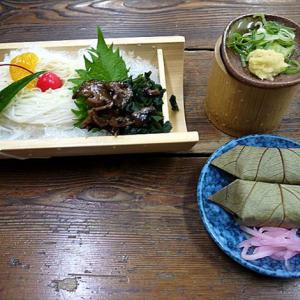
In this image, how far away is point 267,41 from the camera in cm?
108

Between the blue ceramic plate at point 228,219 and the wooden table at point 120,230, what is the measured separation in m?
0.10

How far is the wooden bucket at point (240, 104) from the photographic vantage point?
1071 millimetres

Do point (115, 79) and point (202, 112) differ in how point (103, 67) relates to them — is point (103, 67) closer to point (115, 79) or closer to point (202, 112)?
point (115, 79)

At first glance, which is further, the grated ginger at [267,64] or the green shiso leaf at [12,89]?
the green shiso leaf at [12,89]

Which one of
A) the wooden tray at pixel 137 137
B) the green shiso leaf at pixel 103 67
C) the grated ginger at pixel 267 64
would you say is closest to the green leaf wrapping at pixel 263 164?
the wooden tray at pixel 137 137

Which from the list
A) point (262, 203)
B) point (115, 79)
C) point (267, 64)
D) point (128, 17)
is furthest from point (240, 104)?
point (128, 17)

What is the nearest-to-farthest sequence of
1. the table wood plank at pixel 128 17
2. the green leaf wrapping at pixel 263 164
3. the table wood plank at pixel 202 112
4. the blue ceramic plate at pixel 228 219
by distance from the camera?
the blue ceramic plate at pixel 228 219, the green leaf wrapping at pixel 263 164, the table wood plank at pixel 202 112, the table wood plank at pixel 128 17

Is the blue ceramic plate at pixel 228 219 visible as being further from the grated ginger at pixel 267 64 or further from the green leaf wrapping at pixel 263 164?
the grated ginger at pixel 267 64

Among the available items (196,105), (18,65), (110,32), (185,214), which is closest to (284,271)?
(185,214)

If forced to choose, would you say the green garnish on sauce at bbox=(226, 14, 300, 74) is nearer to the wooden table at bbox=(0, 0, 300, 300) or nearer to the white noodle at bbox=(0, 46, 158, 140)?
the wooden table at bbox=(0, 0, 300, 300)

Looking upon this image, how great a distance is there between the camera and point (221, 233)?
1008 millimetres

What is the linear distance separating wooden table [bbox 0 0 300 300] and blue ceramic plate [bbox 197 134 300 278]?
0.10 metres

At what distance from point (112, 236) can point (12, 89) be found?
69cm

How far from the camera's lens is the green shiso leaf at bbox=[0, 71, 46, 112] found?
3.94ft
